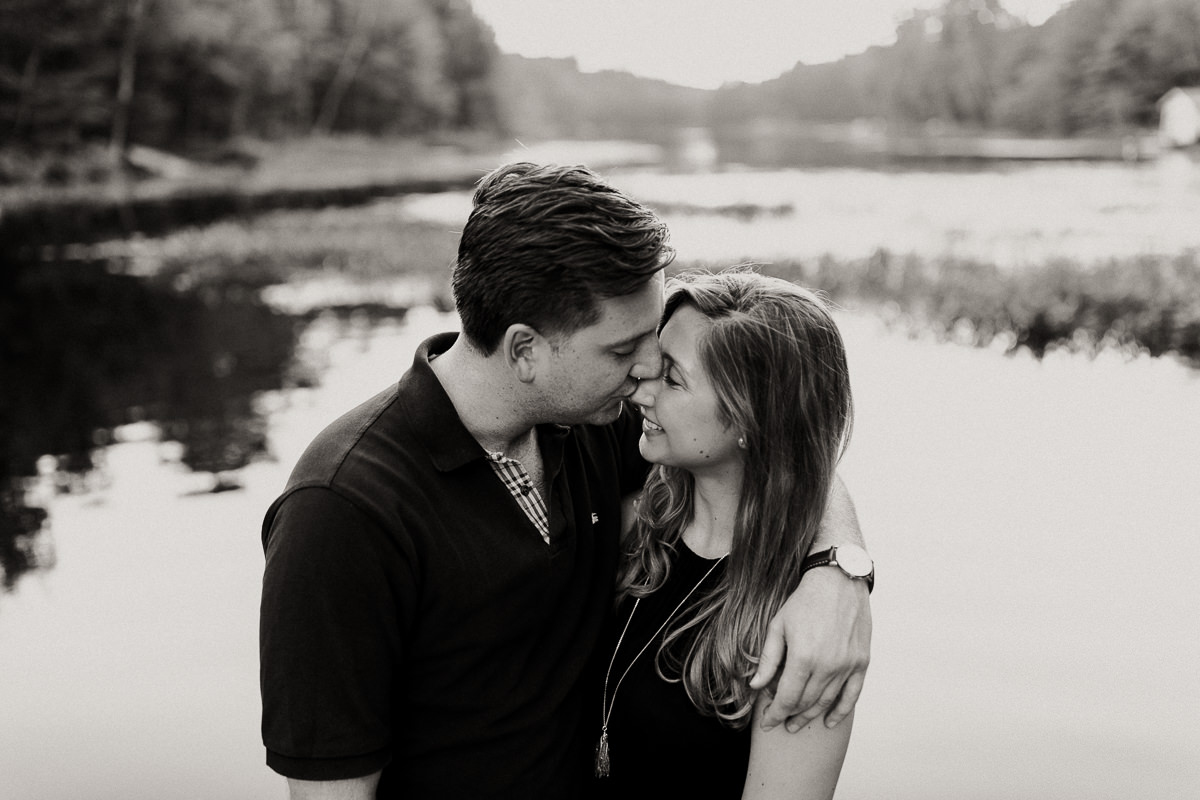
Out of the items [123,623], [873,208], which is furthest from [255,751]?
[873,208]

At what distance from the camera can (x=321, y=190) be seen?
44.6 meters

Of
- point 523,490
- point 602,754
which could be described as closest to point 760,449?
point 523,490

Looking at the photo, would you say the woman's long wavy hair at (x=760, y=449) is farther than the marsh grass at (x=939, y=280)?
No

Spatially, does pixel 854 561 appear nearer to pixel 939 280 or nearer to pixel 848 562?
pixel 848 562

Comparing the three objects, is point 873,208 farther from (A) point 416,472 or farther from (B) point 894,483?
(A) point 416,472

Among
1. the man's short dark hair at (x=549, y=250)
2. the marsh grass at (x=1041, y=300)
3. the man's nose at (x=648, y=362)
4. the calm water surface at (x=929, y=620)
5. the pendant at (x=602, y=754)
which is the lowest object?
the calm water surface at (x=929, y=620)

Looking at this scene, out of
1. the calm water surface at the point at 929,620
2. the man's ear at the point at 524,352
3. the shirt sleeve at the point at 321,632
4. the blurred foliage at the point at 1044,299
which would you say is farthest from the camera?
the blurred foliage at the point at 1044,299

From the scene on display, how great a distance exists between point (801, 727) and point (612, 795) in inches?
22.7

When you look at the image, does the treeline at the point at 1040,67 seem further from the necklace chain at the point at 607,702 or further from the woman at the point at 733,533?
the necklace chain at the point at 607,702

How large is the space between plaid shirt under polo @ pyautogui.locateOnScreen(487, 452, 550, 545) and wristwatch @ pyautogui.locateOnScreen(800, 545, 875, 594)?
2.19 feet

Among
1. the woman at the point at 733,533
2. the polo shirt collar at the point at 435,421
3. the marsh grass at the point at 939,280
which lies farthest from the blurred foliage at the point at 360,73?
the woman at the point at 733,533

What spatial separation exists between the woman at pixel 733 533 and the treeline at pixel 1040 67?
77.5m

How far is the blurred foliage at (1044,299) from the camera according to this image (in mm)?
13578

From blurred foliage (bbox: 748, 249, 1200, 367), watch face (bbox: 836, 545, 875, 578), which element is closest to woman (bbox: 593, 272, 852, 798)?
watch face (bbox: 836, 545, 875, 578)
